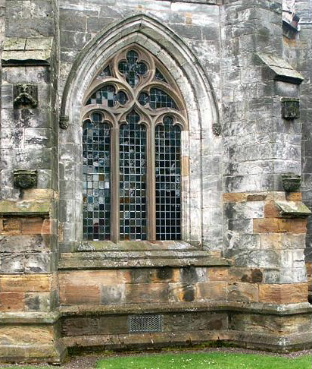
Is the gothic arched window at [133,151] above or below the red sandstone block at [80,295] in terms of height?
above

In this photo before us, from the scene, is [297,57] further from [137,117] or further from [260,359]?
[260,359]

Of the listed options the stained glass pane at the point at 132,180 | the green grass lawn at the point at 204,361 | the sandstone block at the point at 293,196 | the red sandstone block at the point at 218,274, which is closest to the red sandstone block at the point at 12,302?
the green grass lawn at the point at 204,361

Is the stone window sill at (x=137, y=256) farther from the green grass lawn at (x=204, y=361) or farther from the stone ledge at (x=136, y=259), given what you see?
the green grass lawn at (x=204, y=361)

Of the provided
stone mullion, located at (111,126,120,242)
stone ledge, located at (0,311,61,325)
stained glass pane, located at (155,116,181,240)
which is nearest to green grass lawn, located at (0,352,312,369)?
stone ledge, located at (0,311,61,325)

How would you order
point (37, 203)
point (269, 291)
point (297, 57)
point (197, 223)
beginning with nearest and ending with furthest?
1. point (37, 203)
2. point (269, 291)
3. point (197, 223)
4. point (297, 57)

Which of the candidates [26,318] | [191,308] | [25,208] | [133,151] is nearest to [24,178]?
[25,208]

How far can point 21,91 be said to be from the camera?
41.2ft

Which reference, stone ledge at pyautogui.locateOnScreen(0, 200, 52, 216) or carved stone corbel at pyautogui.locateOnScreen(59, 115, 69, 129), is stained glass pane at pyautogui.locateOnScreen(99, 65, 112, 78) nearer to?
carved stone corbel at pyautogui.locateOnScreen(59, 115, 69, 129)

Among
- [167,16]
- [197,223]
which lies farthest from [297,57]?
[197,223]

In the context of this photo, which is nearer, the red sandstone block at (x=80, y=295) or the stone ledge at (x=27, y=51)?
the stone ledge at (x=27, y=51)

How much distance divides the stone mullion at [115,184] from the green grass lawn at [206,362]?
2565 mm

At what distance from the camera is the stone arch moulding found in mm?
14305

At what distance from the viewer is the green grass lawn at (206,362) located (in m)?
12.2

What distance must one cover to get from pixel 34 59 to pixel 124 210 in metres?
3.66
